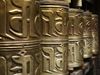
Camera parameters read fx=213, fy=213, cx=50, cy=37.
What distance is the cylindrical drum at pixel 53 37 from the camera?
1611mm

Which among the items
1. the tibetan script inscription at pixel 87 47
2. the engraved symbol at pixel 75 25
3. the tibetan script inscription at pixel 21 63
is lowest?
the tibetan script inscription at pixel 87 47

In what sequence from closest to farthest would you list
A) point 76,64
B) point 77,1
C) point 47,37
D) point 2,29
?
1. point 2,29
2. point 47,37
3. point 76,64
4. point 77,1

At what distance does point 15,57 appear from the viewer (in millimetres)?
1057

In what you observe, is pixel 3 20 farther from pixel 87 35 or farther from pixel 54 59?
pixel 87 35

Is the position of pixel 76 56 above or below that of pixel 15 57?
below

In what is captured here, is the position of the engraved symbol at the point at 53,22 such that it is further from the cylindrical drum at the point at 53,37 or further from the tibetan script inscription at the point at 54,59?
the tibetan script inscription at the point at 54,59

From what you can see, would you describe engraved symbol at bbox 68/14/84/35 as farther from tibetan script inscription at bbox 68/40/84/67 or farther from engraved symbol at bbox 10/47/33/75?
engraved symbol at bbox 10/47/33/75

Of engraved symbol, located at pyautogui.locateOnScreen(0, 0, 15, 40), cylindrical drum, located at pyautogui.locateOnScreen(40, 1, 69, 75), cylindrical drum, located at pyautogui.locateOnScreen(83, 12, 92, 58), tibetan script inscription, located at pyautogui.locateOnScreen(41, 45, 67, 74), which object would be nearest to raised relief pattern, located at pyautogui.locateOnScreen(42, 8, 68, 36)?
cylindrical drum, located at pyautogui.locateOnScreen(40, 1, 69, 75)

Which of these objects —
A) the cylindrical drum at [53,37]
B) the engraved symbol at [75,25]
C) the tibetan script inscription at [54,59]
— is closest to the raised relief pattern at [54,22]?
the cylindrical drum at [53,37]

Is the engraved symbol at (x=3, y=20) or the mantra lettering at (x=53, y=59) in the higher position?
the engraved symbol at (x=3, y=20)

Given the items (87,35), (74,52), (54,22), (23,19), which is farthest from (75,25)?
(23,19)

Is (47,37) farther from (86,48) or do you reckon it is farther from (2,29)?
(86,48)

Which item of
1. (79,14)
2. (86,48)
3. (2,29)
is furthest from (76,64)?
(2,29)

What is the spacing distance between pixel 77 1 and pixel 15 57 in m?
1.76
